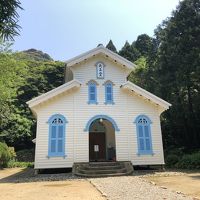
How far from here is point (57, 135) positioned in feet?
60.7

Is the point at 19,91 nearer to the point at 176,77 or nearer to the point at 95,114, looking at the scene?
the point at 95,114

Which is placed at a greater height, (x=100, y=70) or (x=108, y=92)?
(x=100, y=70)

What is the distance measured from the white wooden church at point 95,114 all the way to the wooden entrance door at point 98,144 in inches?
7.1

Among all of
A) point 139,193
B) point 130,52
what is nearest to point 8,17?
point 139,193

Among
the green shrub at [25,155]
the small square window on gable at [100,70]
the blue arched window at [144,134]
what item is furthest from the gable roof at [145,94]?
the green shrub at [25,155]

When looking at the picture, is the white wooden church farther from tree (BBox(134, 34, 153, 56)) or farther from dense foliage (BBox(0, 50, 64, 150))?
tree (BBox(134, 34, 153, 56))

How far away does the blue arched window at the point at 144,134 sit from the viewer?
1947 centimetres

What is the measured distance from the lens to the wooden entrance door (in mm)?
21812

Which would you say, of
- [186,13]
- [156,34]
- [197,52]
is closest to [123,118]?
[197,52]

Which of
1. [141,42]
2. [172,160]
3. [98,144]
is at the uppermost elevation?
[141,42]

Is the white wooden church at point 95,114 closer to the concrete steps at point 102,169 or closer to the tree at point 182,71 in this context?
the concrete steps at point 102,169

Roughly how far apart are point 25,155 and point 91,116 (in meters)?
21.3

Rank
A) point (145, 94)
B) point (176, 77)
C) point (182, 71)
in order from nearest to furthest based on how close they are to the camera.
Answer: point (145, 94), point (182, 71), point (176, 77)

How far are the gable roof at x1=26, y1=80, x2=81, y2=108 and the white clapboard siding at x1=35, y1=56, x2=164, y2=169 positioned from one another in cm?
54
